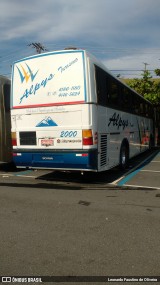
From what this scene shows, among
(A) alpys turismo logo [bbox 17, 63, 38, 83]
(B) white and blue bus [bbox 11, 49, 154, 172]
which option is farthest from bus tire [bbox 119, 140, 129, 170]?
(A) alpys turismo logo [bbox 17, 63, 38, 83]

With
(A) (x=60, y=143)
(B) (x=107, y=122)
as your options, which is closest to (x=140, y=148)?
(B) (x=107, y=122)

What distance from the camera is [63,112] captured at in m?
8.26

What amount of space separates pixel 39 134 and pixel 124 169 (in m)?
4.05

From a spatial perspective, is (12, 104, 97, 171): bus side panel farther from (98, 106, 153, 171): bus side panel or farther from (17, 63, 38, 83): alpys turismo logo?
(17, 63, 38, 83): alpys turismo logo

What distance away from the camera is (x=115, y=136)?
9.89m

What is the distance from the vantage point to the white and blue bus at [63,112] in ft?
26.4

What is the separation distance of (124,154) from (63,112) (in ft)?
12.3

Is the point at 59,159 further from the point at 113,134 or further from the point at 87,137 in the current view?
the point at 113,134

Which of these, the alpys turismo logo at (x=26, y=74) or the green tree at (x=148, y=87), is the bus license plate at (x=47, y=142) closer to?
the alpys turismo logo at (x=26, y=74)

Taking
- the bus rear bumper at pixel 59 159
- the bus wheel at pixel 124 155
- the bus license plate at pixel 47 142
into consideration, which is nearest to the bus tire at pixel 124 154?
the bus wheel at pixel 124 155

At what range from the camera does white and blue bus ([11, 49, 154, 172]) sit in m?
8.05

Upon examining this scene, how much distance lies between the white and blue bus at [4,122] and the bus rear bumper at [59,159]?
5.77 feet

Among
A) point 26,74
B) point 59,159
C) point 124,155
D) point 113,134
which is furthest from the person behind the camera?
point 124,155

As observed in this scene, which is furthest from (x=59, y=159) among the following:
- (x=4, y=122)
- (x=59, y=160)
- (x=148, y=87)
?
(x=148, y=87)
